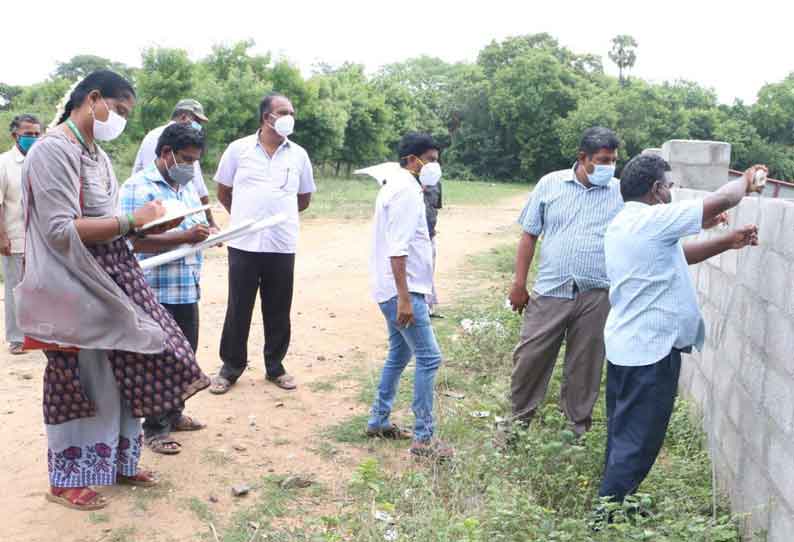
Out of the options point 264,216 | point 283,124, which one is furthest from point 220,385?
point 283,124

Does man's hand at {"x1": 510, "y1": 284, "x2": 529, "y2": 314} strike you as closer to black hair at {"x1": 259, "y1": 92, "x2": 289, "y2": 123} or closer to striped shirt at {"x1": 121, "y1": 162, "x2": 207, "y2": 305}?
striped shirt at {"x1": 121, "y1": 162, "x2": 207, "y2": 305}

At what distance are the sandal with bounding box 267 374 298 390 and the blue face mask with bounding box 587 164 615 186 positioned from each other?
2.72 m

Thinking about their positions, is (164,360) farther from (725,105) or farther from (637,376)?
(725,105)

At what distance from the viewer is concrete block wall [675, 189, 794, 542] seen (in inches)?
123

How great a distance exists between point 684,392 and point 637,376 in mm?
2323

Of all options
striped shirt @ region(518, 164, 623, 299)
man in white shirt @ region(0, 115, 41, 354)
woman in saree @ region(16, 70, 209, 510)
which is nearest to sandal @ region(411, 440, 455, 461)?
striped shirt @ region(518, 164, 623, 299)

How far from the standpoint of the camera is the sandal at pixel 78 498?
381 cm

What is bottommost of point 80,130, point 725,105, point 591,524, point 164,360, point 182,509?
point 182,509

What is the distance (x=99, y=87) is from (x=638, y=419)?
2801mm

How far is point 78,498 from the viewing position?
382 cm

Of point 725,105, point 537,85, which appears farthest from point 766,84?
point 537,85

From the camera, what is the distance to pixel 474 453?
4000 millimetres

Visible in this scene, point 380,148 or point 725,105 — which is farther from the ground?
point 725,105

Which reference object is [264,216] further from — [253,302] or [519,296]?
[519,296]
